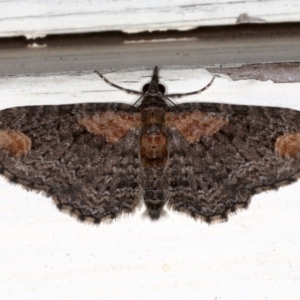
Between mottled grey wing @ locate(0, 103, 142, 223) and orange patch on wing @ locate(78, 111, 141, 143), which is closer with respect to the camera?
mottled grey wing @ locate(0, 103, 142, 223)

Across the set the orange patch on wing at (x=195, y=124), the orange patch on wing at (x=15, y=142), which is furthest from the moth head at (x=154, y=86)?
the orange patch on wing at (x=15, y=142)

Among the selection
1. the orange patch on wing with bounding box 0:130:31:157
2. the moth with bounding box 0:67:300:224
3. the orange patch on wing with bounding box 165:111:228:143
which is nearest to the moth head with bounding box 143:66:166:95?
the moth with bounding box 0:67:300:224

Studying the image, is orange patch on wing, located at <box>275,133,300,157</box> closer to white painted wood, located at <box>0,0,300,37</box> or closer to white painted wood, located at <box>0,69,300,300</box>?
white painted wood, located at <box>0,69,300,300</box>

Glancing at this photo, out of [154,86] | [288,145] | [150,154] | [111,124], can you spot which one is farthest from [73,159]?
[288,145]

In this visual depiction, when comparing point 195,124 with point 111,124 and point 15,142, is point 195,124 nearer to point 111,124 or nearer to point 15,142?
point 111,124

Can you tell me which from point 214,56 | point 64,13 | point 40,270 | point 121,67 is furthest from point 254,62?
point 40,270

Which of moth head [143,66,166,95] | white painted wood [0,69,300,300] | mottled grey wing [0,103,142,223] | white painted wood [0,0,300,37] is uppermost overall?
white painted wood [0,0,300,37]

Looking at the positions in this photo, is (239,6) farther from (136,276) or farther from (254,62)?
(136,276)
